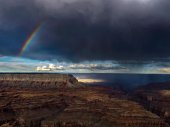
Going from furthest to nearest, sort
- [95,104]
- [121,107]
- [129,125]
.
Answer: [95,104]
[121,107]
[129,125]

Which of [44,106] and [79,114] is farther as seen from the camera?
[44,106]

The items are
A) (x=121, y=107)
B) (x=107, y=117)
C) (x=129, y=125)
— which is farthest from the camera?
(x=121, y=107)

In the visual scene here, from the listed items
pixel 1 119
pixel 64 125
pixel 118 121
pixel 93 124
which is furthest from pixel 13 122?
pixel 118 121

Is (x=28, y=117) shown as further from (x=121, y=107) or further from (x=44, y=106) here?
(x=121, y=107)

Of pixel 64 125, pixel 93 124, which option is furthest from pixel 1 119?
pixel 93 124

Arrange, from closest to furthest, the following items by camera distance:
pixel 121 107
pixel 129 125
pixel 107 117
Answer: pixel 129 125 < pixel 107 117 < pixel 121 107

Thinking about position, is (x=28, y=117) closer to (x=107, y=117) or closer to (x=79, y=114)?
(x=79, y=114)

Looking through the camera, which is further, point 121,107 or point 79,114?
point 121,107

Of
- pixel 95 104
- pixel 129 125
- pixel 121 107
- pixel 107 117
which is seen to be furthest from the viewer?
pixel 95 104
